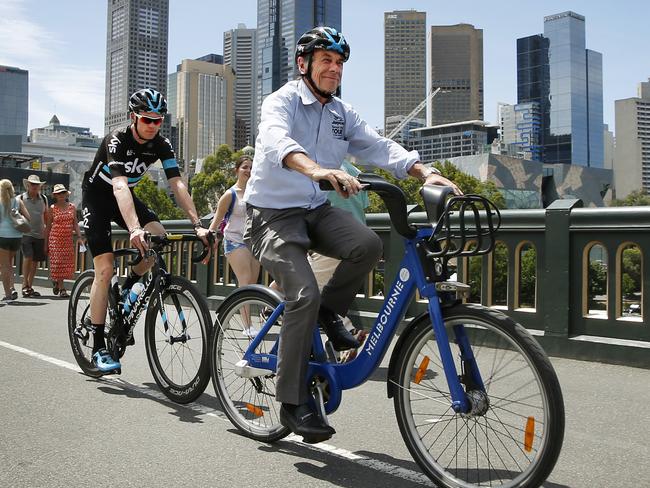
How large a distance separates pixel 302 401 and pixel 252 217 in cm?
96

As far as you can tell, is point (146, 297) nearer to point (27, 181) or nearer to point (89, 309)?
point (89, 309)

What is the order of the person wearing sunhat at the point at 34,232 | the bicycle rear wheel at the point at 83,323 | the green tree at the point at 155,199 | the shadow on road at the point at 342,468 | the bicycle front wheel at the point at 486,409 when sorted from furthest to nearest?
the green tree at the point at 155,199, the person wearing sunhat at the point at 34,232, the bicycle rear wheel at the point at 83,323, the shadow on road at the point at 342,468, the bicycle front wheel at the point at 486,409

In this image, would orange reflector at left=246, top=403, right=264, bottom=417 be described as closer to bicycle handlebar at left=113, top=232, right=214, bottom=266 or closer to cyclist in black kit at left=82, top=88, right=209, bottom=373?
bicycle handlebar at left=113, top=232, right=214, bottom=266

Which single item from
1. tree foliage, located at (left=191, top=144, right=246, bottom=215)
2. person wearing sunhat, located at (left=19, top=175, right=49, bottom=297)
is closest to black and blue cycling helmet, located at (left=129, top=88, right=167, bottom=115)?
person wearing sunhat, located at (left=19, top=175, right=49, bottom=297)

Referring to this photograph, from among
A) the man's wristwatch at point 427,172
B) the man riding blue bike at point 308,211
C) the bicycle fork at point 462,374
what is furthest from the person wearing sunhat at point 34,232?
the bicycle fork at point 462,374

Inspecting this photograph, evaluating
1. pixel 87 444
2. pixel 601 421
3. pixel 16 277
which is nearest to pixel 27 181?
pixel 16 277

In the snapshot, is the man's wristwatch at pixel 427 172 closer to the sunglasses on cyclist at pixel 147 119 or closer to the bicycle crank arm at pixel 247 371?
the bicycle crank arm at pixel 247 371

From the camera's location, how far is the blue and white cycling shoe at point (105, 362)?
17.2 ft

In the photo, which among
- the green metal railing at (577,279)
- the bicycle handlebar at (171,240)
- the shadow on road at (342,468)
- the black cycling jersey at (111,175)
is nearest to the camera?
the shadow on road at (342,468)

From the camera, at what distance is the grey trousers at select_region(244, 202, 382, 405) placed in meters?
3.49

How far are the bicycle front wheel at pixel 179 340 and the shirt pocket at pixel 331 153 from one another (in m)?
1.24

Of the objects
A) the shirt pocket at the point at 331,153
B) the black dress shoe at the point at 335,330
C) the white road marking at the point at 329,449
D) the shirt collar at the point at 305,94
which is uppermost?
the shirt collar at the point at 305,94

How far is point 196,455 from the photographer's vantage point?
3.65 meters

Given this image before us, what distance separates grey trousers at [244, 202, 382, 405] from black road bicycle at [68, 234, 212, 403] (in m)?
0.95
